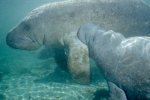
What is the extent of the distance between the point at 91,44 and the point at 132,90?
2176 millimetres

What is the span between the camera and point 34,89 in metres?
9.40

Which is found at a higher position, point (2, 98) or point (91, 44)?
point (91, 44)

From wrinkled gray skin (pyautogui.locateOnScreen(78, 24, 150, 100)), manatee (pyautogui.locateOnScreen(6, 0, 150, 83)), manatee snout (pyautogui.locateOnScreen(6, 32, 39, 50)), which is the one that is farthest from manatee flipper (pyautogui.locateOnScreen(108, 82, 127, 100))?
manatee snout (pyautogui.locateOnScreen(6, 32, 39, 50))

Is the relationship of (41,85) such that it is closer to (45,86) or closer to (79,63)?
(45,86)

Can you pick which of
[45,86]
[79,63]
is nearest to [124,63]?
[79,63]

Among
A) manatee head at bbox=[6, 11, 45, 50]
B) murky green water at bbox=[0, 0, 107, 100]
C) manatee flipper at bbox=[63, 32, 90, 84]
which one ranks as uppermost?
manatee head at bbox=[6, 11, 45, 50]

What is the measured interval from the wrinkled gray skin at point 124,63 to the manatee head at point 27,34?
4075 millimetres

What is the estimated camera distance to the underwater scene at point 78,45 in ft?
22.1

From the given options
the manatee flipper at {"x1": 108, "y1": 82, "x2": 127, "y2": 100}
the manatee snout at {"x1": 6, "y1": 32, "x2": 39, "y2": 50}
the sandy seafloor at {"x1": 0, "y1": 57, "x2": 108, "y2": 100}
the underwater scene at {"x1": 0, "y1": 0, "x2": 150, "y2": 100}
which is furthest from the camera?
the manatee snout at {"x1": 6, "y1": 32, "x2": 39, "y2": 50}

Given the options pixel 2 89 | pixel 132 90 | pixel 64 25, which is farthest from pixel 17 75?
pixel 132 90

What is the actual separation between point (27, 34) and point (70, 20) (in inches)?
86.5

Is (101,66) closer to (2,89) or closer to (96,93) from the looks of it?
(96,93)

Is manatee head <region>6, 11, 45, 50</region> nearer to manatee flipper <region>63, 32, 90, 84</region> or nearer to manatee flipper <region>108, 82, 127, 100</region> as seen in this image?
manatee flipper <region>63, 32, 90, 84</region>

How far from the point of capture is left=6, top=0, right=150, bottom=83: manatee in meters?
10.3
